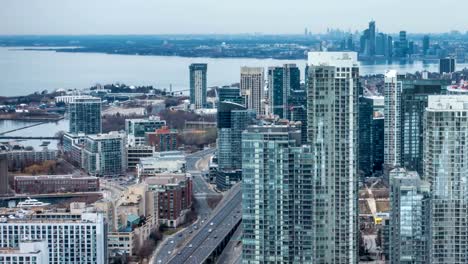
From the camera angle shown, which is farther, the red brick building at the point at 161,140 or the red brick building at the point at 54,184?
the red brick building at the point at 161,140

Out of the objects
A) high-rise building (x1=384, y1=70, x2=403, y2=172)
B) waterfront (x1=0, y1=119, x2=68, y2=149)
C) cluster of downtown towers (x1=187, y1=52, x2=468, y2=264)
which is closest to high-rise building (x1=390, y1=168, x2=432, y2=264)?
cluster of downtown towers (x1=187, y1=52, x2=468, y2=264)

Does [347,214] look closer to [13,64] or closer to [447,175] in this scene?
[447,175]

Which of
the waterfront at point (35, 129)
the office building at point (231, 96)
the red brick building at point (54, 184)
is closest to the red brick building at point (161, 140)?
the office building at point (231, 96)

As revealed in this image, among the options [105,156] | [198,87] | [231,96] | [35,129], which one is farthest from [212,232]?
[198,87]

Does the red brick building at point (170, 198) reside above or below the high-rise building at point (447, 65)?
below

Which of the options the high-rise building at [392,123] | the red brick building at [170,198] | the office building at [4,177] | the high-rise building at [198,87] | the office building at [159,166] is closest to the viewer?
the red brick building at [170,198]

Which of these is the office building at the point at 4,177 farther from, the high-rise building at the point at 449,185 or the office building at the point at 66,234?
the high-rise building at the point at 449,185

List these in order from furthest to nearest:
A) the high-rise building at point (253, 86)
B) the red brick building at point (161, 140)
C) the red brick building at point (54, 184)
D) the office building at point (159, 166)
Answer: the high-rise building at point (253, 86)
the red brick building at point (161, 140)
the office building at point (159, 166)
the red brick building at point (54, 184)
